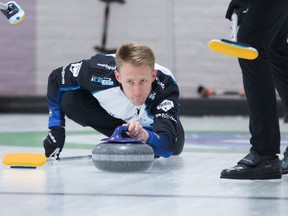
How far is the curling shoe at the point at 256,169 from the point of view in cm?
302

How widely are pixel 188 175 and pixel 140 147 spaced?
0.25 metres

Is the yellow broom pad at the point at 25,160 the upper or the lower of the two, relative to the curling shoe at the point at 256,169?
lower

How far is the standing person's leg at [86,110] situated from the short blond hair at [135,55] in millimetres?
545

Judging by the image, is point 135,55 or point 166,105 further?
point 166,105

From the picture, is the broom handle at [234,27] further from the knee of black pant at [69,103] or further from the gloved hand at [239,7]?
the knee of black pant at [69,103]

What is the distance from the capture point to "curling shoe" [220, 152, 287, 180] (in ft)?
9.92

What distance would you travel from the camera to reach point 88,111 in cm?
384

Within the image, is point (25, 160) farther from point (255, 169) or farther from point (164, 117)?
point (255, 169)

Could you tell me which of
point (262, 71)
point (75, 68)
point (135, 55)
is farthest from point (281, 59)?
point (75, 68)

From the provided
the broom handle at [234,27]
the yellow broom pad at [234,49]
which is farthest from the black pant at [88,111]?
the yellow broom pad at [234,49]

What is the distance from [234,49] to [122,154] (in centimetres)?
→ 64

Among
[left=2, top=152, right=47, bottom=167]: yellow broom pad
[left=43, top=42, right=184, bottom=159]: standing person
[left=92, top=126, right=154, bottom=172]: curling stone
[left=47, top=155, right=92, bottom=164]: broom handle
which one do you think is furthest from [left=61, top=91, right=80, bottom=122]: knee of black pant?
[left=92, top=126, right=154, bottom=172]: curling stone

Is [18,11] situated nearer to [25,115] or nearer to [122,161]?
[122,161]

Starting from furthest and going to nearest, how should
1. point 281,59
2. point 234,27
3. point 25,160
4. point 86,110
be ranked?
point 86,110 → point 25,160 → point 281,59 → point 234,27
